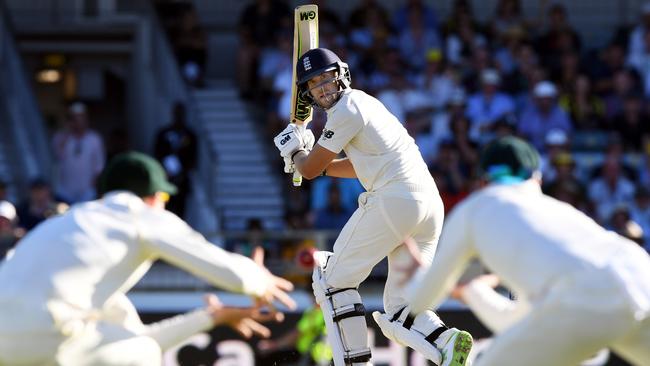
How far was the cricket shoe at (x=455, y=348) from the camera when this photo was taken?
9.20 meters

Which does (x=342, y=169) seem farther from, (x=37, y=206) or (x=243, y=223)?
(x=243, y=223)

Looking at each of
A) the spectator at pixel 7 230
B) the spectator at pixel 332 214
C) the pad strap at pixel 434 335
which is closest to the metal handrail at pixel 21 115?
the spectator at pixel 7 230

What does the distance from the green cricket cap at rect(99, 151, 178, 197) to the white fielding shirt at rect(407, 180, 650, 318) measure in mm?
1411

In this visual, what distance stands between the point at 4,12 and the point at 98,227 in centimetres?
1146

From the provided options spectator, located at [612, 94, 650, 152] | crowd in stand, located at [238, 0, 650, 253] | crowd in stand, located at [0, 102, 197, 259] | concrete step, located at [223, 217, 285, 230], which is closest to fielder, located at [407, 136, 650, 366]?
crowd in stand, located at [238, 0, 650, 253]

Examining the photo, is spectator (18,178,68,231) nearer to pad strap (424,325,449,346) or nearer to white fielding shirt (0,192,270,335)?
pad strap (424,325,449,346)

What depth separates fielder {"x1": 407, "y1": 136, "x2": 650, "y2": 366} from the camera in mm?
7055

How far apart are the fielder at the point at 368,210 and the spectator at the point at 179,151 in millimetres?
7025

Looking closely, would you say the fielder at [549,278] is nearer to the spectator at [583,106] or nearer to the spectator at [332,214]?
the spectator at [332,214]

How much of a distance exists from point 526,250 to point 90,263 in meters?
2.11

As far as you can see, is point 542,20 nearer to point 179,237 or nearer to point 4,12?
point 4,12

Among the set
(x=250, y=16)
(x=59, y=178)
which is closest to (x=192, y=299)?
(x=59, y=178)

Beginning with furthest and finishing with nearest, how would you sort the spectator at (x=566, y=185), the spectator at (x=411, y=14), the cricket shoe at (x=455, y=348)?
the spectator at (x=411, y=14) → the spectator at (x=566, y=185) → the cricket shoe at (x=455, y=348)

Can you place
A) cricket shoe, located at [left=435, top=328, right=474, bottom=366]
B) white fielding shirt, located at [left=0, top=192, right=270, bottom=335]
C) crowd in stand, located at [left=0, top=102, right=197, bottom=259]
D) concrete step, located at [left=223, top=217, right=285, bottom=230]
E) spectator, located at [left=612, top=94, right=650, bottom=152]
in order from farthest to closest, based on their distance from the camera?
spectator, located at [left=612, top=94, right=650, bottom=152] < concrete step, located at [left=223, top=217, right=285, bottom=230] < crowd in stand, located at [left=0, top=102, right=197, bottom=259] < cricket shoe, located at [left=435, top=328, right=474, bottom=366] < white fielding shirt, located at [left=0, top=192, right=270, bottom=335]
